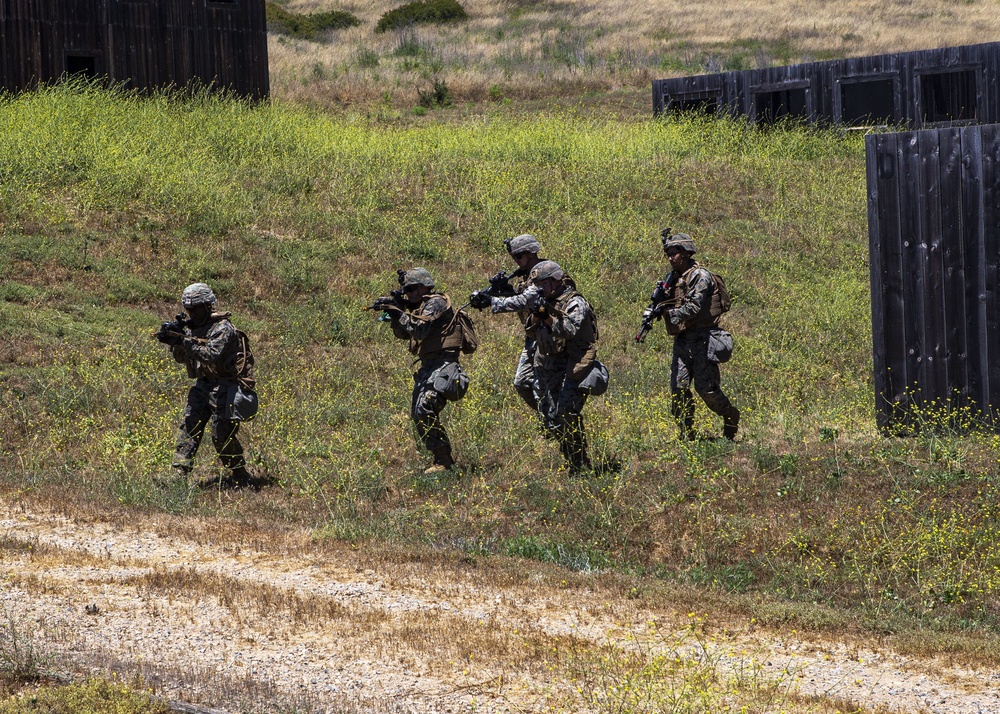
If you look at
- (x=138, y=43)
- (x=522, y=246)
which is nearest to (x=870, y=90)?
(x=138, y=43)

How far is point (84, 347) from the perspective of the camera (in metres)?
12.0

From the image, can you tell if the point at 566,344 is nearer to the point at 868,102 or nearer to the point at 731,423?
the point at 731,423

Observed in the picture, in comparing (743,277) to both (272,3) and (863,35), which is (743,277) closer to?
(863,35)

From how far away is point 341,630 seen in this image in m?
5.77

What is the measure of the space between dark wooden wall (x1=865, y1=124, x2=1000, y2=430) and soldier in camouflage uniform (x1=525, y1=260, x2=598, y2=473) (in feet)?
8.75

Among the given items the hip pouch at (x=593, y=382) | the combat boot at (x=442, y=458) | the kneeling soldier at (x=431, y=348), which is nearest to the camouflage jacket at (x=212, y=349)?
the kneeling soldier at (x=431, y=348)

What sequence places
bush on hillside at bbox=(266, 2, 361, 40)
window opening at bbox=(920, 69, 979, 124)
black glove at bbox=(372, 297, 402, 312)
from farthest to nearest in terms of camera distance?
bush on hillside at bbox=(266, 2, 361, 40) → window opening at bbox=(920, 69, 979, 124) → black glove at bbox=(372, 297, 402, 312)

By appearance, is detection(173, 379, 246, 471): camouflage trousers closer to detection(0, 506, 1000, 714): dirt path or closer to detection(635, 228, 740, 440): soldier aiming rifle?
detection(0, 506, 1000, 714): dirt path

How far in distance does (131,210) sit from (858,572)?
1212cm

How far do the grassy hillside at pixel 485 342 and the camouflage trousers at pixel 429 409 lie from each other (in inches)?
12.7

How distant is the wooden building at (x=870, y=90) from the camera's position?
22.2 m

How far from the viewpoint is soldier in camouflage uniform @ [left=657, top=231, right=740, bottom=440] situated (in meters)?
8.77

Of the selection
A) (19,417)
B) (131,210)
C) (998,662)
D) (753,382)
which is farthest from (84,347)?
(998,662)

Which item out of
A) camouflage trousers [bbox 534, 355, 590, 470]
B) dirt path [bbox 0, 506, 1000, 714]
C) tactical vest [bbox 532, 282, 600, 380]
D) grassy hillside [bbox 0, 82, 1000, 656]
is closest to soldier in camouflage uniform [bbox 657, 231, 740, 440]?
grassy hillside [bbox 0, 82, 1000, 656]
